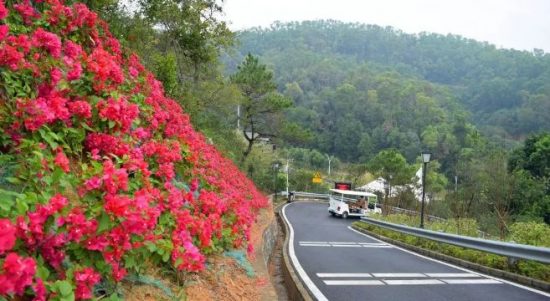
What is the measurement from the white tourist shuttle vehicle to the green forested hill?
193 ft

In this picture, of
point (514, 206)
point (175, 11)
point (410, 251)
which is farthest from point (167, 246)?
point (514, 206)

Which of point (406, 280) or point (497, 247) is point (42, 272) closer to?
point (406, 280)

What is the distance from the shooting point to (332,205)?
36.8m

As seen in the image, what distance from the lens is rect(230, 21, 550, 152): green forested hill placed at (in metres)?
114

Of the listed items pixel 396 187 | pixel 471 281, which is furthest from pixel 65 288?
pixel 396 187

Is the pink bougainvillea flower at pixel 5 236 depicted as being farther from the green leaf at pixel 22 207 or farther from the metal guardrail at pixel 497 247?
the metal guardrail at pixel 497 247

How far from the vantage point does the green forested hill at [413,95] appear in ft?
374

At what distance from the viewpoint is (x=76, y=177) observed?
12.2 feet

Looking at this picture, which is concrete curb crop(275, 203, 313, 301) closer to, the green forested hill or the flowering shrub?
the flowering shrub

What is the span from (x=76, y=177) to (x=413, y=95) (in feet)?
444

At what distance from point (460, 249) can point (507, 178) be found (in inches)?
892

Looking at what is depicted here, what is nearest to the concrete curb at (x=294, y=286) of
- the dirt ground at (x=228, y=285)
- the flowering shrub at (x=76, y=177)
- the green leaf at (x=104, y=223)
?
the dirt ground at (x=228, y=285)

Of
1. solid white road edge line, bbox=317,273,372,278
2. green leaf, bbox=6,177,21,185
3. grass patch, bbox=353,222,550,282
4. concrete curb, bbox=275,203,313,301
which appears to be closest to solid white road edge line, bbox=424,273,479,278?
grass patch, bbox=353,222,550,282

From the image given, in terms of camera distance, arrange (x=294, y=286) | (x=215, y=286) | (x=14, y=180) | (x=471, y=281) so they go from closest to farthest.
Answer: (x=14, y=180)
(x=215, y=286)
(x=294, y=286)
(x=471, y=281)
